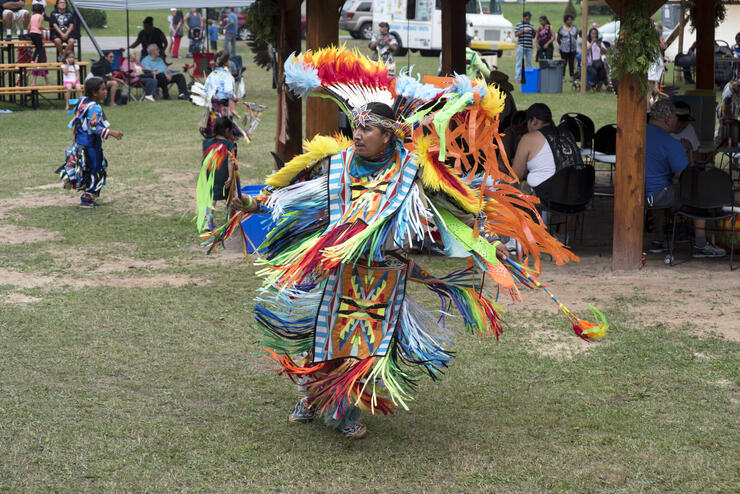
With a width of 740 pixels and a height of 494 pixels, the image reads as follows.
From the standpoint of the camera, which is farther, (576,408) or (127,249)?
(127,249)

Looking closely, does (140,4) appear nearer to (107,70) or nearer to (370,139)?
(107,70)

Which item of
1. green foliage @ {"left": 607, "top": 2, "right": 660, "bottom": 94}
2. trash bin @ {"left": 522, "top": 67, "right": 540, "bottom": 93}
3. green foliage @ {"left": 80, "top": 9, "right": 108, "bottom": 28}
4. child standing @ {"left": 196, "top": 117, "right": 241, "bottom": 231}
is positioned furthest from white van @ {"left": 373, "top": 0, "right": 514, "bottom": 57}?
child standing @ {"left": 196, "top": 117, "right": 241, "bottom": 231}

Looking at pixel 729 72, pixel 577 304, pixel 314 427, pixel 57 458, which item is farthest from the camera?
pixel 729 72

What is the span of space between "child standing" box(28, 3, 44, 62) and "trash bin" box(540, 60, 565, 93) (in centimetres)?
1073

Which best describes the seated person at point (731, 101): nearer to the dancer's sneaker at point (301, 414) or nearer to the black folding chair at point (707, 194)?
the black folding chair at point (707, 194)

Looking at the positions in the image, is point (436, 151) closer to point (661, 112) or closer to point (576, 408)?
point (576, 408)

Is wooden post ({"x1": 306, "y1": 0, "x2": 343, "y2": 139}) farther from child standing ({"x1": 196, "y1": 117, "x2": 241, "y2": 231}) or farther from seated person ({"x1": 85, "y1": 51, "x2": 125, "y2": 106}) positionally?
seated person ({"x1": 85, "y1": 51, "x2": 125, "y2": 106})

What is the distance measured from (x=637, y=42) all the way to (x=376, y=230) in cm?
388

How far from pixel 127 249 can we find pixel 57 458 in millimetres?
4331

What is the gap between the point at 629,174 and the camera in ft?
24.4

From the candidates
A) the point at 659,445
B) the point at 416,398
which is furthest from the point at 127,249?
the point at 659,445

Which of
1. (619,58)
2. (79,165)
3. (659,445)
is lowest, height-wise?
(659,445)

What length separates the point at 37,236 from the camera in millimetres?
8711

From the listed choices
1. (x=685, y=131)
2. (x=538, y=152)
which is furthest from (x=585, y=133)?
(x=538, y=152)
